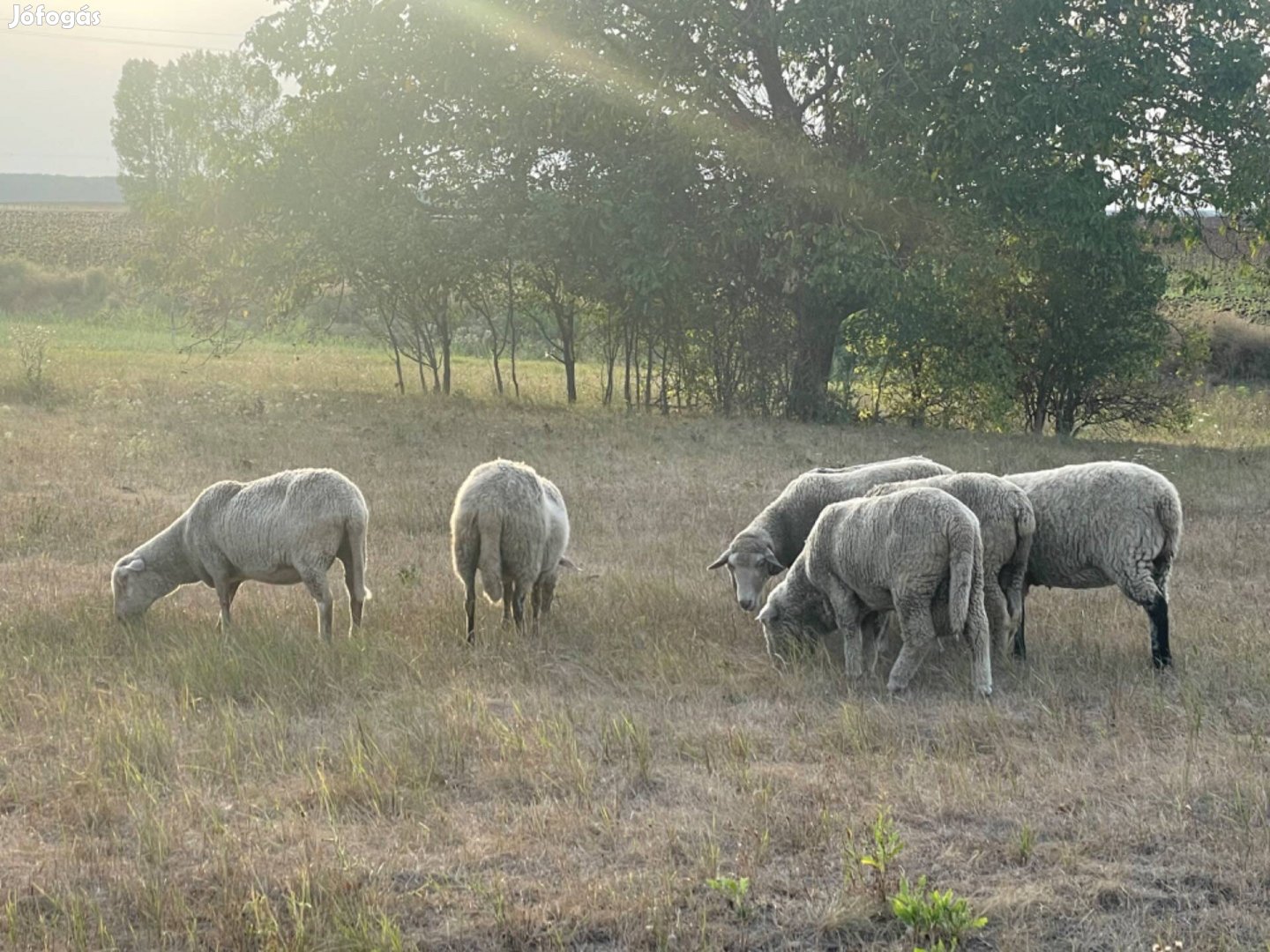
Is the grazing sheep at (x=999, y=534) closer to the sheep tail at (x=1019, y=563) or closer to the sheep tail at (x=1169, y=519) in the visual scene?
the sheep tail at (x=1019, y=563)

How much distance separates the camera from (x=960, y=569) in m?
6.75

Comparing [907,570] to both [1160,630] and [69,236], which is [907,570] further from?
[69,236]

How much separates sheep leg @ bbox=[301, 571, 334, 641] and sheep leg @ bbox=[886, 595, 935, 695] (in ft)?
11.7

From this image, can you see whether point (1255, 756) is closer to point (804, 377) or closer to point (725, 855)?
point (725, 855)

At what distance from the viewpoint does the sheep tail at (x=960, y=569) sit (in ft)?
22.1


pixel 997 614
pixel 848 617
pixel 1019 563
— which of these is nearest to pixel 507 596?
pixel 848 617

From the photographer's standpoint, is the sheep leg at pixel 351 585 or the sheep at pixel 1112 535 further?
the sheep leg at pixel 351 585

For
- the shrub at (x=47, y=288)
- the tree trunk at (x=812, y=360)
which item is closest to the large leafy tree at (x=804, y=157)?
the tree trunk at (x=812, y=360)

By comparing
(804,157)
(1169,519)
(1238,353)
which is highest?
(804,157)

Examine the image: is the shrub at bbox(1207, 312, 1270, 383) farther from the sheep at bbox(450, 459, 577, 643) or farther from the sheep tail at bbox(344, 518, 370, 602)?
the sheep tail at bbox(344, 518, 370, 602)

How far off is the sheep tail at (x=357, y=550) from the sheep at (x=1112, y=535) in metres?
4.18

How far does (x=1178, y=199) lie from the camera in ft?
66.3

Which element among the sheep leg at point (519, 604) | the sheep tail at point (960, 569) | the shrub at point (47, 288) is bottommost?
the sheep leg at point (519, 604)

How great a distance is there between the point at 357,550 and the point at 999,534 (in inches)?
159
